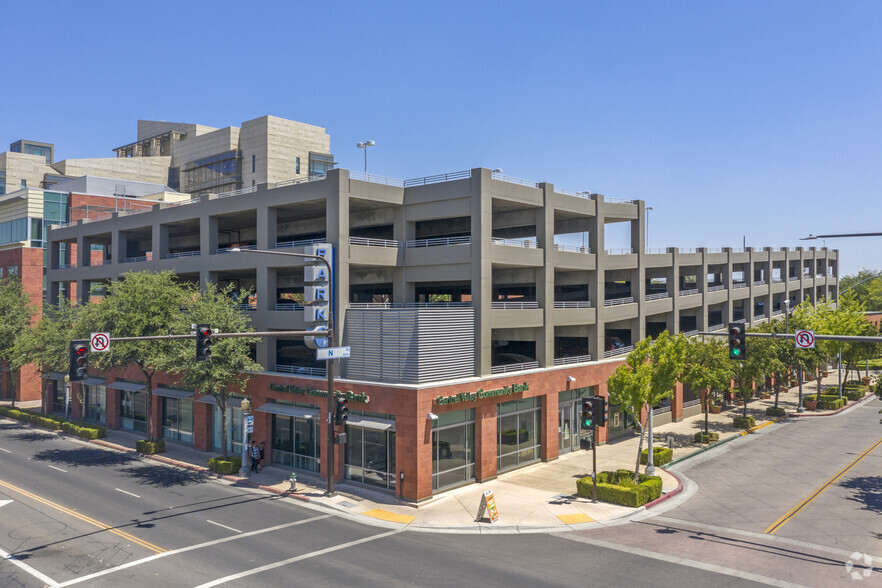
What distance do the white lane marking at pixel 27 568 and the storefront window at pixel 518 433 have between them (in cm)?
2033

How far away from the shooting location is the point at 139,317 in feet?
119

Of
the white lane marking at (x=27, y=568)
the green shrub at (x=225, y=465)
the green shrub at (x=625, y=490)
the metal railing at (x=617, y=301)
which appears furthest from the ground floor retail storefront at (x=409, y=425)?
the white lane marking at (x=27, y=568)

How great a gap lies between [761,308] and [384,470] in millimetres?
58946

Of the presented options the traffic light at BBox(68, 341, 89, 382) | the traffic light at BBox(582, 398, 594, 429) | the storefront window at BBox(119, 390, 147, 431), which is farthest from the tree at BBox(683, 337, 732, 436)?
the storefront window at BBox(119, 390, 147, 431)

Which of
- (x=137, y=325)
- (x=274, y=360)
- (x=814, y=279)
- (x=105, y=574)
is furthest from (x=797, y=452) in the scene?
(x=814, y=279)

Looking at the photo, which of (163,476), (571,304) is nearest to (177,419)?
(163,476)

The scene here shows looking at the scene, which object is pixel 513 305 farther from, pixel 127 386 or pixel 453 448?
pixel 127 386

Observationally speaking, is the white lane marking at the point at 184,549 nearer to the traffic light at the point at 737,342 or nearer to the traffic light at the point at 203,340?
the traffic light at the point at 203,340

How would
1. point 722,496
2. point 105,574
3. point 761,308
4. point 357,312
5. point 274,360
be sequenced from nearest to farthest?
1. point 105,574
2. point 722,496
3. point 357,312
4. point 274,360
5. point 761,308

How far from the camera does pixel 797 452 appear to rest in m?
36.8

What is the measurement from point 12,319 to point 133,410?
1801 cm

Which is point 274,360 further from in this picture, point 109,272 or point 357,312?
point 109,272

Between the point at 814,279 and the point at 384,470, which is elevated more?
the point at 814,279

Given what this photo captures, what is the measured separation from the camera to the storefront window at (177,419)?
40.2 m
